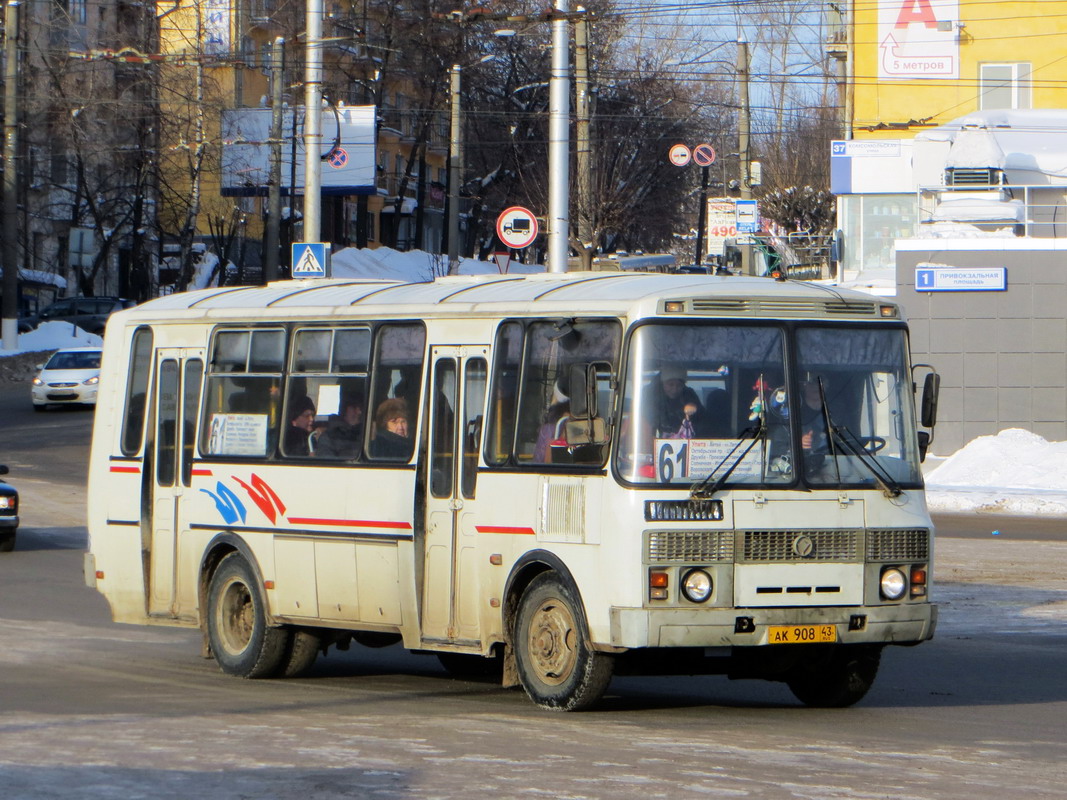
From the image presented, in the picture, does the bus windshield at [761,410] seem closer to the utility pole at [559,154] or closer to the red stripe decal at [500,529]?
the red stripe decal at [500,529]

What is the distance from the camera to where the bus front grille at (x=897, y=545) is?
380 inches

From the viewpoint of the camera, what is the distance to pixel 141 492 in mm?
12562

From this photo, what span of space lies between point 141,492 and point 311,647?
1.79 m

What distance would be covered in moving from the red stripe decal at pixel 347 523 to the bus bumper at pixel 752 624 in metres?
1.93

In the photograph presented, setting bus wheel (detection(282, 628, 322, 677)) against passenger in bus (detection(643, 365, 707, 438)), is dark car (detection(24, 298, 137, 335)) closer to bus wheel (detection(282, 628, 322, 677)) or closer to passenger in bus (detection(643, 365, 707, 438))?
bus wheel (detection(282, 628, 322, 677))

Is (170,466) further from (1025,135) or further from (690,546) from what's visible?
(1025,135)

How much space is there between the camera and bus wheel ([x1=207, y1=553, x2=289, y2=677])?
457 inches

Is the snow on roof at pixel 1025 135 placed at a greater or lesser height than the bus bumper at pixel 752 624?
greater

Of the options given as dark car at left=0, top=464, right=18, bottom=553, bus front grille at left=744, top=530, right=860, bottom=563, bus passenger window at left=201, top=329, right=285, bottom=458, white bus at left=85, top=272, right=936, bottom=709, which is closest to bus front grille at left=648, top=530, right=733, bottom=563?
white bus at left=85, top=272, right=936, bottom=709

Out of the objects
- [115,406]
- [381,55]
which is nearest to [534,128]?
[381,55]

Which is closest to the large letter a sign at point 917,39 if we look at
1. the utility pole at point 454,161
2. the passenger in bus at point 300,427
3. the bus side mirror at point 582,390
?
the utility pole at point 454,161

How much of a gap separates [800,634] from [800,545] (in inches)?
18.3

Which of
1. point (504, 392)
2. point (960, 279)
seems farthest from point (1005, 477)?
point (504, 392)

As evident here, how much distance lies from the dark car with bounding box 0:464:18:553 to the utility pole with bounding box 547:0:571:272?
284 inches
